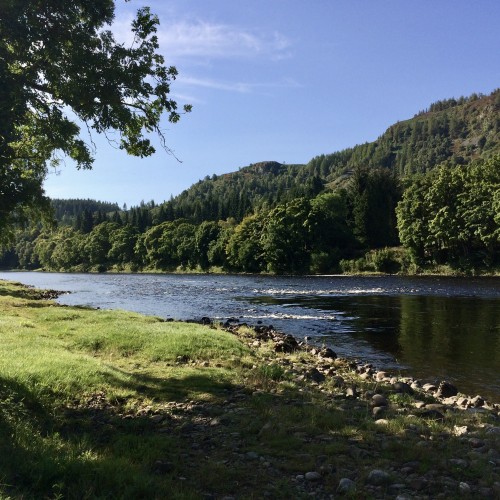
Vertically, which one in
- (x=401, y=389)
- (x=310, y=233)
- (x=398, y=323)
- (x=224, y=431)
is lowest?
(x=398, y=323)

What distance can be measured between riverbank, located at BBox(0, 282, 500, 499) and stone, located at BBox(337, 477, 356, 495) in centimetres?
3

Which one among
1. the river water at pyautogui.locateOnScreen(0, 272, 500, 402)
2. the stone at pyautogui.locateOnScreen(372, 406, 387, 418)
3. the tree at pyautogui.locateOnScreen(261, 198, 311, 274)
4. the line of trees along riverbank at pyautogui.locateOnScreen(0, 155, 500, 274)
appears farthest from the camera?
the tree at pyautogui.locateOnScreen(261, 198, 311, 274)

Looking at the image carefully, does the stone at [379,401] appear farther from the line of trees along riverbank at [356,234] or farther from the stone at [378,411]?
the line of trees along riverbank at [356,234]

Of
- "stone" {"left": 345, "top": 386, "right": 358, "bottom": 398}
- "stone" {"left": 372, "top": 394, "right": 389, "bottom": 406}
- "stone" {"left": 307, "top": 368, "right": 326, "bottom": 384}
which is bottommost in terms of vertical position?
"stone" {"left": 307, "top": 368, "right": 326, "bottom": 384}

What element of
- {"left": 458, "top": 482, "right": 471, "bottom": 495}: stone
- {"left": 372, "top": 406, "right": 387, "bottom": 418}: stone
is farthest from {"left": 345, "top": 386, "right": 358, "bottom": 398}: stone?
{"left": 458, "top": 482, "right": 471, "bottom": 495}: stone

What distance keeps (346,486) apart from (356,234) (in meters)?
116

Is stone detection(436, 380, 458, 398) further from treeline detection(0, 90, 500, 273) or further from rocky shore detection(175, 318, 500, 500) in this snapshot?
treeline detection(0, 90, 500, 273)

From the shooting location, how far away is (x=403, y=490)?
6652 millimetres

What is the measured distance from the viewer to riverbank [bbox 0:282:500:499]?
21.3 feet

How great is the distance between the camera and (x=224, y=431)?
9133 mm

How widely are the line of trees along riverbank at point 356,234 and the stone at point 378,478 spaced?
255ft

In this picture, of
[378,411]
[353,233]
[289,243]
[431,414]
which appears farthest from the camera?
[353,233]

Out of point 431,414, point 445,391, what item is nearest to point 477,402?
point 445,391

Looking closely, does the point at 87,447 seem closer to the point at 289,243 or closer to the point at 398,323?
the point at 398,323
